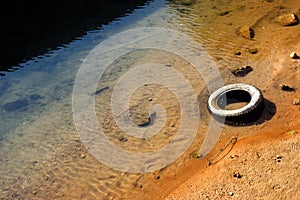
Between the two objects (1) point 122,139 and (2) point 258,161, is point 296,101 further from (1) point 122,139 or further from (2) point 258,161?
→ (1) point 122,139

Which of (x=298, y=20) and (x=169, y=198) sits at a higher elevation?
(x=298, y=20)

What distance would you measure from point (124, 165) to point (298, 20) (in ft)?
27.2

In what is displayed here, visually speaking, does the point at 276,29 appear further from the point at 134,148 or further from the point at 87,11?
the point at 87,11

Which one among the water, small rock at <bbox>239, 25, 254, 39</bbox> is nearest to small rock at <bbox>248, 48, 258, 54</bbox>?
the water

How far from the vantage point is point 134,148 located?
763 centimetres

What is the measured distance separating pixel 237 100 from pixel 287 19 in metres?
4.82

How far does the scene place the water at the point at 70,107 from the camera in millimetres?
7117

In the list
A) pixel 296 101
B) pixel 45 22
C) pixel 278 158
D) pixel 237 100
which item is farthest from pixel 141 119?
pixel 45 22

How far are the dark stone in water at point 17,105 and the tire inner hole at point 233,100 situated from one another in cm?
594

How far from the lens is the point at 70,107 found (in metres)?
9.32

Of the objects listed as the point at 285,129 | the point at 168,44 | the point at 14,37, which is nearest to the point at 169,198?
the point at 285,129

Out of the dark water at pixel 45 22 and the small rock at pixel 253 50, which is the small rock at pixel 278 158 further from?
the dark water at pixel 45 22

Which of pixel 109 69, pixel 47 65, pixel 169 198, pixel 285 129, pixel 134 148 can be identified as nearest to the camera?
pixel 169 198

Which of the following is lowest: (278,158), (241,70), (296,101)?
(278,158)
